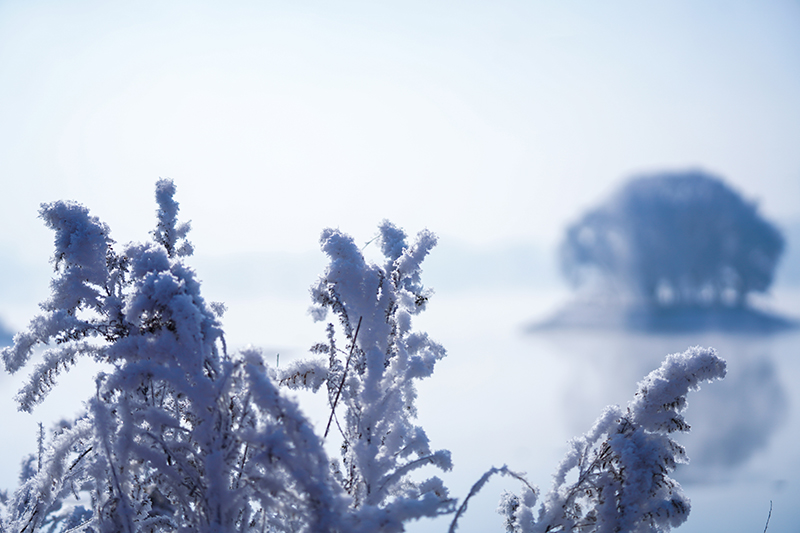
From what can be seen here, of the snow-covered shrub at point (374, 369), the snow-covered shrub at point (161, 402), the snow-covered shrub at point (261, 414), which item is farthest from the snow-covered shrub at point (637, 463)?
the snow-covered shrub at point (161, 402)

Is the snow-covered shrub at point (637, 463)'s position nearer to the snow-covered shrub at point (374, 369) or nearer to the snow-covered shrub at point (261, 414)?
the snow-covered shrub at point (261, 414)

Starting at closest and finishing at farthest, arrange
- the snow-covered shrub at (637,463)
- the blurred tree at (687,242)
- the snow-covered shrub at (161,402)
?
the snow-covered shrub at (161,402), the snow-covered shrub at (637,463), the blurred tree at (687,242)

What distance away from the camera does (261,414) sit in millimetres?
929

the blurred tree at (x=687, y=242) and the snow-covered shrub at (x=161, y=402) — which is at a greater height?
the blurred tree at (x=687, y=242)

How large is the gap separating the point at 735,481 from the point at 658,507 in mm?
4267

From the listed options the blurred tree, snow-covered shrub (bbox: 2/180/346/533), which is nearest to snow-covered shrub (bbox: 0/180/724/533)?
snow-covered shrub (bbox: 2/180/346/533)

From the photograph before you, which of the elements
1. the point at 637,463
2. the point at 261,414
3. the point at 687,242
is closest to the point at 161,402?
the point at 261,414

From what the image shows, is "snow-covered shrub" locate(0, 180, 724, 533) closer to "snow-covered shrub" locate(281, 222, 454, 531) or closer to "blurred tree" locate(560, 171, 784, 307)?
"snow-covered shrub" locate(281, 222, 454, 531)

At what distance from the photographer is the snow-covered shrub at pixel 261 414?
87 centimetres

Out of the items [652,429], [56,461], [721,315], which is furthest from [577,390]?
[721,315]

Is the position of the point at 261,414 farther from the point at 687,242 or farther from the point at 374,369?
the point at 687,242

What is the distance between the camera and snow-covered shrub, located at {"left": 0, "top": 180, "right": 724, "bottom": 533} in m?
0.87

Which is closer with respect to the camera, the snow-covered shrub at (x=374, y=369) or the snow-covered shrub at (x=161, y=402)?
the snow-covered shrub at (x=161, y=402)

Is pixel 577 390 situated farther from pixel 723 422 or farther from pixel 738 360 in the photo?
pixel 738 360
